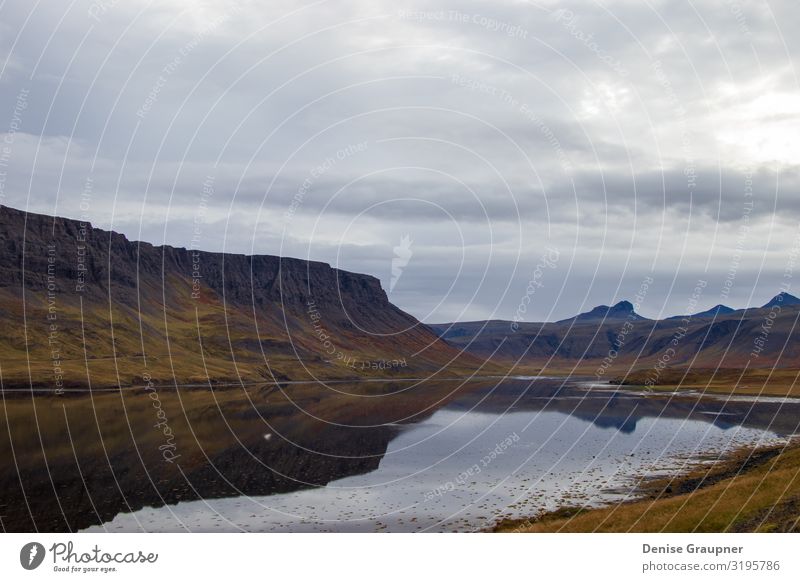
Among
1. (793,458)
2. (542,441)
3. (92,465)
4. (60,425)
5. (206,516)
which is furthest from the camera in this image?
(60,425)

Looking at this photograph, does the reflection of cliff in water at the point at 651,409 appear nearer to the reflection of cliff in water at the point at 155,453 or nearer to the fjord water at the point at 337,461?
the fjord water at the point at 337,461

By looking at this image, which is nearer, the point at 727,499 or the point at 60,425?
the point at 727,499

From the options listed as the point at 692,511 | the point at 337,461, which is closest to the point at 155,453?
the point at 337,461

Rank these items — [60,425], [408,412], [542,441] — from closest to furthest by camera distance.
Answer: [542,441]
[60,425]
[408,412]

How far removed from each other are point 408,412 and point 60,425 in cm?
5839

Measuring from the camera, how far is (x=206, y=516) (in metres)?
39.5

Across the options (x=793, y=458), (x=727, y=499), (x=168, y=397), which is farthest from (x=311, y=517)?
(x=168, y=397)

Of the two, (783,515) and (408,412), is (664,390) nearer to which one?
(408,412)
